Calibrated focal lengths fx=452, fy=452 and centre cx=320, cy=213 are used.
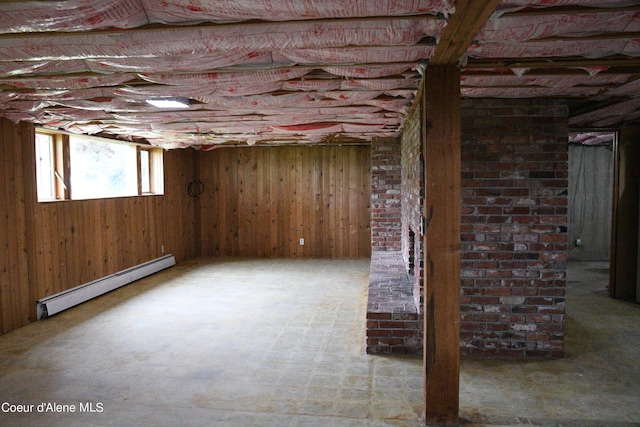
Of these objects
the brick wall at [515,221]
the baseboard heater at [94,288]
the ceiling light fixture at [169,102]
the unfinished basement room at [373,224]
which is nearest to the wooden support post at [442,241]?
the unfinished basement room at [373,224]

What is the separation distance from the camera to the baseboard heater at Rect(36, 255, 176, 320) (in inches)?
193

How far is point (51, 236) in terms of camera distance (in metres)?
5.11

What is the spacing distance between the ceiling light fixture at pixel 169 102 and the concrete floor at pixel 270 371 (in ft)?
6.91

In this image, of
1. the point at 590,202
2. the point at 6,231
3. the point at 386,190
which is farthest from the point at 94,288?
the point at 590,202

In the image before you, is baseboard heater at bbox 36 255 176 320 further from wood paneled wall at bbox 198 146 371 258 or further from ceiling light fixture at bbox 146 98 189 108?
ceiling light fixture at bbox 146 98 189 108

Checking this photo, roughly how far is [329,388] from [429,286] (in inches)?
44.5

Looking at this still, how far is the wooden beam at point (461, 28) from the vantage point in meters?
1.71

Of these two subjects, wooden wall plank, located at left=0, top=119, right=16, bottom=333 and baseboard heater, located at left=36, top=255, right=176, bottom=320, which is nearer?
wooden wall plank, located at left=0, top=119, right=16, bottom=333

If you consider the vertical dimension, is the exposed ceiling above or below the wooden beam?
above

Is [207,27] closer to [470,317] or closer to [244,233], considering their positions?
[470,317]

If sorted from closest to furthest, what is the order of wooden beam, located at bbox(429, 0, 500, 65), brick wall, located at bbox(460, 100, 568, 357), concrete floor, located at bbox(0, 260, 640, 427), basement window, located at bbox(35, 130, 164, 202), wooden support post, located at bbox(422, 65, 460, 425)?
1. wooden beam, located at bbox(429, 0, 500, 65)
2. wooden support post, located at bbox(422, 65, 460, 425)
3. concrete floor, located at bbox(0, 260, 640, 427)
4. brick wall, located at bbox(460, 100, 568, 357)
5. basement window, located at bbox(35, 130, 164, 202)

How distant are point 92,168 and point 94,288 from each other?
64.9 inches

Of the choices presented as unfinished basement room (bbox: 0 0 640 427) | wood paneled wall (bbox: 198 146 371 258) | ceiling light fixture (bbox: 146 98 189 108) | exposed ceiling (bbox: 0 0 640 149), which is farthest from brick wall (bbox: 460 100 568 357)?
wood paneled wall (bbox: 198 146 371 258)

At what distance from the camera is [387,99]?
3.68 m
